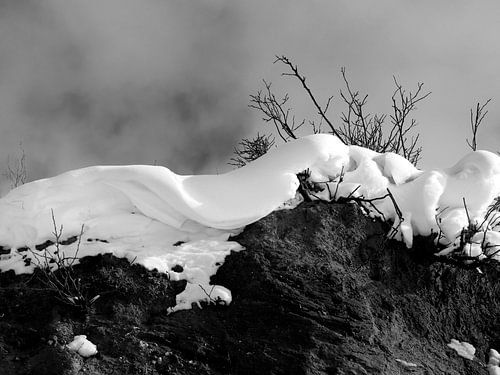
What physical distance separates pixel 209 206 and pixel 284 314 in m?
1.12

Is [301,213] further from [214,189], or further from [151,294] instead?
[151,294]

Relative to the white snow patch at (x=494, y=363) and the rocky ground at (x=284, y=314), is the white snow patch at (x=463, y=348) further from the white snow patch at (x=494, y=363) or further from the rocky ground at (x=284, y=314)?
the white snow patch at (x=494, y=363)

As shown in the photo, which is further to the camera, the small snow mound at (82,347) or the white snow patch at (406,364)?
the white snow patch at (406,364)

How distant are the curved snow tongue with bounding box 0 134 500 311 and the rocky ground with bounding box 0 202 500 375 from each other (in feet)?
0.43

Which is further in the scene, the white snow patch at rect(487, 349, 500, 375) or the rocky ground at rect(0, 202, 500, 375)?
the white snow patch at rect(487, 349, 500, 375)

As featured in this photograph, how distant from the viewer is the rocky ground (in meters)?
4.11

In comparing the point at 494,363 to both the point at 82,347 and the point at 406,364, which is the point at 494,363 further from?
the point at 82,347

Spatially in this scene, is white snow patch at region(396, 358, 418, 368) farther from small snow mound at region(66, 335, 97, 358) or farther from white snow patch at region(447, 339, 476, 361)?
small snow mound at region(66, 335, 97, 358)

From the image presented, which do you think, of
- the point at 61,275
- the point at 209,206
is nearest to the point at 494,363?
the point at 209,206

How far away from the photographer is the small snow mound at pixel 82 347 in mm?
4023

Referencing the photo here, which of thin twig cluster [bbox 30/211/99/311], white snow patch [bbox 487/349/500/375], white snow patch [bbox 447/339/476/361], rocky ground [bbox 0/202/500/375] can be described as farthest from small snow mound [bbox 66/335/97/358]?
white snow patch [bbox 487/349/500/375]

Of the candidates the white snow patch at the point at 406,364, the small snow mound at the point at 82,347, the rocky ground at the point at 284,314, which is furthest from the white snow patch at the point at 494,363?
the small snow mound at the point at 82,347

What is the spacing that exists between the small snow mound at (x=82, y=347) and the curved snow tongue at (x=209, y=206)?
2.34 feet

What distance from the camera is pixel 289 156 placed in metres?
5.31
